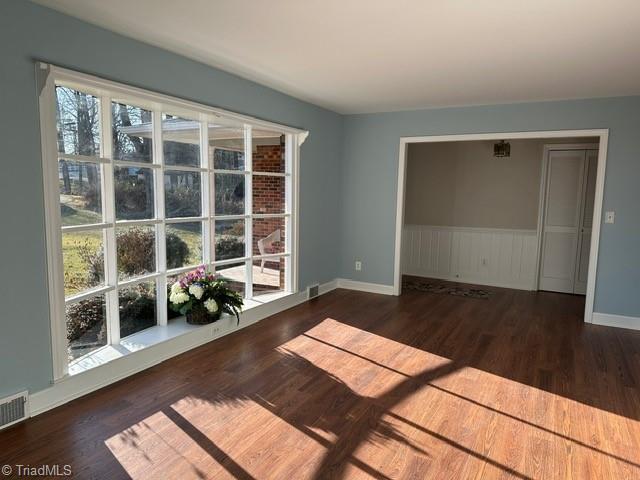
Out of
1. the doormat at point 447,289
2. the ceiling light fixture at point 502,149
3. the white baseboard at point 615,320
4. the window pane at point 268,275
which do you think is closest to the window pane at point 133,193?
the window pane at point 268,275

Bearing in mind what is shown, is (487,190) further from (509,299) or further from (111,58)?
(111,58)

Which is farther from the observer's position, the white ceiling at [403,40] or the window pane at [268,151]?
the window pane at [268,151]

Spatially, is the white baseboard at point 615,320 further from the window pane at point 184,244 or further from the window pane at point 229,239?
the window pane at point 184,244

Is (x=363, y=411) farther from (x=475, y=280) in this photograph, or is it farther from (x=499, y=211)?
(x=499, y=211)

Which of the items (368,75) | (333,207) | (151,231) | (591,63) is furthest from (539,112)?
(151,231)

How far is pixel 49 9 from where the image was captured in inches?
102

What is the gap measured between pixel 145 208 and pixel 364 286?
3555mm

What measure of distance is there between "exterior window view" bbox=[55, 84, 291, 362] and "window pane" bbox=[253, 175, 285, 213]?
20 mm

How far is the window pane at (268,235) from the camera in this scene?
16.0 ft

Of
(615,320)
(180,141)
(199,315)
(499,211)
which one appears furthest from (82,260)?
(499,211)

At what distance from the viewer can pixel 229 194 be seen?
4.40m

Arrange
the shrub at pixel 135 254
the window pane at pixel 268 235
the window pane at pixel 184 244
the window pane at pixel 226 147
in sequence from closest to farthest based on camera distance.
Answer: the shrub at pixel 135 254 → the window pane at pixel 184 244 → the window pane at pixel 226 147 → the window pane at pixel 268 235

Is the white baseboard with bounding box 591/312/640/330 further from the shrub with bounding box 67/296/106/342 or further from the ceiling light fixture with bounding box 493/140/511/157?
the shrub with bounding box 67/296/106/342

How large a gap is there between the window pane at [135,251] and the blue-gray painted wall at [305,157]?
71cm
